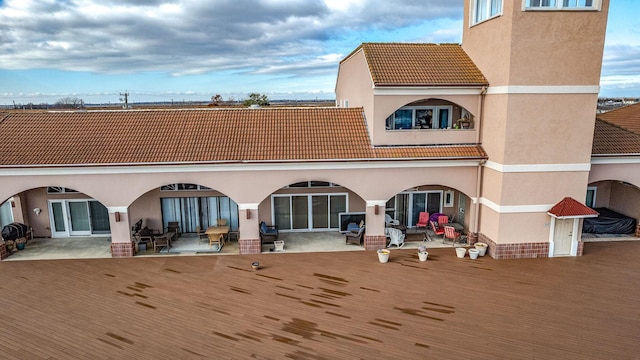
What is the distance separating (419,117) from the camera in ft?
64.0

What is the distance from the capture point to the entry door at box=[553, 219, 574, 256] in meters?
16.7

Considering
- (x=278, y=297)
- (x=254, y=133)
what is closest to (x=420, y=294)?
(x=278, y=297)

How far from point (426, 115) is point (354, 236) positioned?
6891 mm

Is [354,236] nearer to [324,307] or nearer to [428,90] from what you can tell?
[324,307]

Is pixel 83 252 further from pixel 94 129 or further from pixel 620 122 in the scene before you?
pixel 620 122

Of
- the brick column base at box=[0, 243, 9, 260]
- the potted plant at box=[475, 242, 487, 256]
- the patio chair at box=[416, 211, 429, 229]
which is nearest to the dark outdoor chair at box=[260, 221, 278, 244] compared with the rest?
the patio chair at box=[416, 211, 429, 229]

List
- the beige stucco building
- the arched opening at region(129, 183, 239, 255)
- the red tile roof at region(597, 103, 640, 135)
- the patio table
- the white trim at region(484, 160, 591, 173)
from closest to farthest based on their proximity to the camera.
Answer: the beige stucco building, the white trim at region(484, 160, 591, 173), the patio table, the arched opening at region(129, 183, 239, 255), the red tile roof at region(597, 103, 640, 135)

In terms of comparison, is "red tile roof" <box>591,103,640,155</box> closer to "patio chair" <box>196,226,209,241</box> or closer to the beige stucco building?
the beige stucco building

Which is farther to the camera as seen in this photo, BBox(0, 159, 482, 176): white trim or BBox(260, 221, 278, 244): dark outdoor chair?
BBox(260, 221, 278, 244): dark outdoor chair

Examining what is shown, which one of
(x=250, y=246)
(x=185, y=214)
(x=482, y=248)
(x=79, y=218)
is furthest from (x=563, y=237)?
(x=79, y=218)

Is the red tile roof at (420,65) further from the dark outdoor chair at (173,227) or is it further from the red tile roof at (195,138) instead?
the dark outdoor chair at (173,227)

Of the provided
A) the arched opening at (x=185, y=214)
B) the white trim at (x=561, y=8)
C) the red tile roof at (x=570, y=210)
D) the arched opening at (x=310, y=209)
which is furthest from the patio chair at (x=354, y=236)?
the white trim at (x=561, y=8)

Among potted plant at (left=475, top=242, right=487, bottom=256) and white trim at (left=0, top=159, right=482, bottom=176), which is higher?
white trim at (left=0, top=159, right=482, bottom=176)

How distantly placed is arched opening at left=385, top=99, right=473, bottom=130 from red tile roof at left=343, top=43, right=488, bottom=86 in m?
1.62
